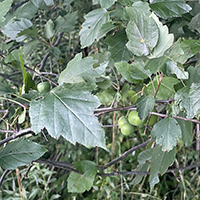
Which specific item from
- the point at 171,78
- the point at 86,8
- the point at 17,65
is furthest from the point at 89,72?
the point at 86,8

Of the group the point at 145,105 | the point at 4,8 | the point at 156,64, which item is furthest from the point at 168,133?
the point at 4,8

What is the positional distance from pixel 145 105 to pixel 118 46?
0.21 metres

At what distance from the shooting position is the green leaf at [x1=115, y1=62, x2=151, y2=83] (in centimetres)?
47

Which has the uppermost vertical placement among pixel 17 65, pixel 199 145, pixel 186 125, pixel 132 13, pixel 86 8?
pixel 132 13

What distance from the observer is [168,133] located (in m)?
0.50

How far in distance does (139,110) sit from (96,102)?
5.4 inches

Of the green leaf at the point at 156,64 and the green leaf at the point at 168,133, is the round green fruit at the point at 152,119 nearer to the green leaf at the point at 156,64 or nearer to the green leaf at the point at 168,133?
the green leaf at the point at 168,133

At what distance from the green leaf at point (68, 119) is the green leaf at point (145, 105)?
0.14 meters

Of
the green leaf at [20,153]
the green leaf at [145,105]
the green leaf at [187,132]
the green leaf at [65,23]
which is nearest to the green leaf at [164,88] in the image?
the green leaf at [145,105]

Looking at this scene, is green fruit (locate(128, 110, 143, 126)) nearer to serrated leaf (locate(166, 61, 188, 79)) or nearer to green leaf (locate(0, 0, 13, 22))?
serrated leaf (locate(166, 61, 188, 79))

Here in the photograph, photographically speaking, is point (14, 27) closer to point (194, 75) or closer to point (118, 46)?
point (118, 46)

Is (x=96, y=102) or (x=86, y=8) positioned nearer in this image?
(x=96, y=102)

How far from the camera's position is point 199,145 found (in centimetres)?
136

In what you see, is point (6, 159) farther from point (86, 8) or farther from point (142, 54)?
point (86, 8)
